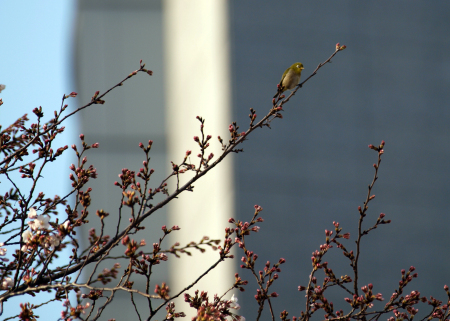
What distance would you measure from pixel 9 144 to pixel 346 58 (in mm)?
12033

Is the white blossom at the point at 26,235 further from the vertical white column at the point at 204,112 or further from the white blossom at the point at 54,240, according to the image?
the vertical white column at the point at 204,112

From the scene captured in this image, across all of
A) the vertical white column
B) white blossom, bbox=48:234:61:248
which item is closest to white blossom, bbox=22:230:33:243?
white blossom, bbox=48:234:61:248

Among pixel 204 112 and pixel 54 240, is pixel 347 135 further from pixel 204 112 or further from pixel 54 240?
pixel 54 240

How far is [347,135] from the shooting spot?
44.2 feet

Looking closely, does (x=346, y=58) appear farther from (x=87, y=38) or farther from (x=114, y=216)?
(x=87, y=38)

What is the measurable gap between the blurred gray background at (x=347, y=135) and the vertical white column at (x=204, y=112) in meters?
0.43

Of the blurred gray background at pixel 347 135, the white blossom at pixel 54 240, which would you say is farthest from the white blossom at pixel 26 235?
the blurred gray background at pixel 347 135

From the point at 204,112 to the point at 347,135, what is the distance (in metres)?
4.02

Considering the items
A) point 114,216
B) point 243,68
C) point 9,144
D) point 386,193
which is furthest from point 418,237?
point 114,216

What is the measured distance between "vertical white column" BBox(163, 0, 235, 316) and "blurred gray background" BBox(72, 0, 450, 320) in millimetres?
429

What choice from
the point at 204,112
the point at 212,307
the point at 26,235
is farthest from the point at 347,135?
the point at 26,235

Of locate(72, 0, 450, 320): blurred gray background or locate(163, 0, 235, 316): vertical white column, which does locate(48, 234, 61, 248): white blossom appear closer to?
locate(163, 0, 235, 316): vertical white column

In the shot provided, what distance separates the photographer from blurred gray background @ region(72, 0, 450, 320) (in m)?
12.6

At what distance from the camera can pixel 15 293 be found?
7.75 feet
